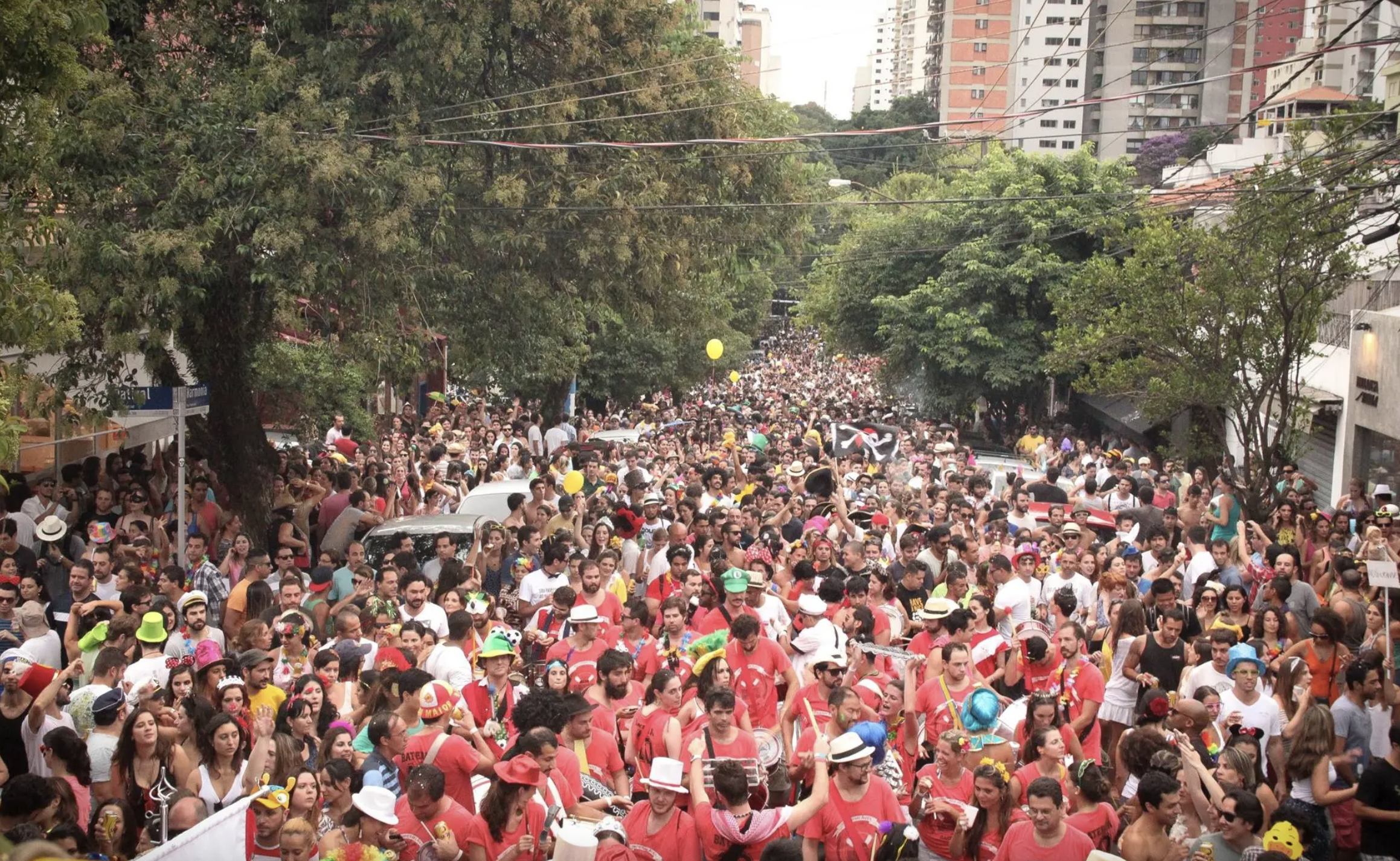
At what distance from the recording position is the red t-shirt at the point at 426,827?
6.53 meters

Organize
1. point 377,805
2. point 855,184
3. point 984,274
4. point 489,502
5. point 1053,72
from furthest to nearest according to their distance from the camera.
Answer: point 1053,72 < point 855,184 < point 984,274 < point 489,502 < point 377,805

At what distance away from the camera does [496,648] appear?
8430 mm

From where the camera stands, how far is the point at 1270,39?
110 meters

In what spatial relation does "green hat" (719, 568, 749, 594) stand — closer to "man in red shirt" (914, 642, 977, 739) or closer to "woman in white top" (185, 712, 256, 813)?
"man in red shirt" (914, 642, 977, 739)

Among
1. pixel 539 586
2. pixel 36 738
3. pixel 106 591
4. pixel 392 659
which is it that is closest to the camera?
pixel 36 738

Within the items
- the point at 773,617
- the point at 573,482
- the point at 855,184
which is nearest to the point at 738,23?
the point at 855,184

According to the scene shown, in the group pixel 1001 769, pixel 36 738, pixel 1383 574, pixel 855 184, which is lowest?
pixel 36 738

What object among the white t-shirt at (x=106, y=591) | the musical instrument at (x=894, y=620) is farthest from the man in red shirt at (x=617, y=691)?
the white t-shirt at (x=106, y=591)

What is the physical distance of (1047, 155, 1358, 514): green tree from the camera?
18.0 meters

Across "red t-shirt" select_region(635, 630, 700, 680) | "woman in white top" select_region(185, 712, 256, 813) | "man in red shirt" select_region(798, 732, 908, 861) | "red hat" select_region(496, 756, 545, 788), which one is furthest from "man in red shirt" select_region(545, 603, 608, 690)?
"man in red shirt" select_region(798, 732, 908, 861)

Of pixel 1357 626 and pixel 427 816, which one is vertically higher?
pixel 427 816

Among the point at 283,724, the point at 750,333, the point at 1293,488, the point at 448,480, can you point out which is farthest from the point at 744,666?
the point at 750,333

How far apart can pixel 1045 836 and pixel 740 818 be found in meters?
1.31

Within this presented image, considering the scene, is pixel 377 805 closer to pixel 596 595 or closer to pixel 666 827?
pixel 666 827
